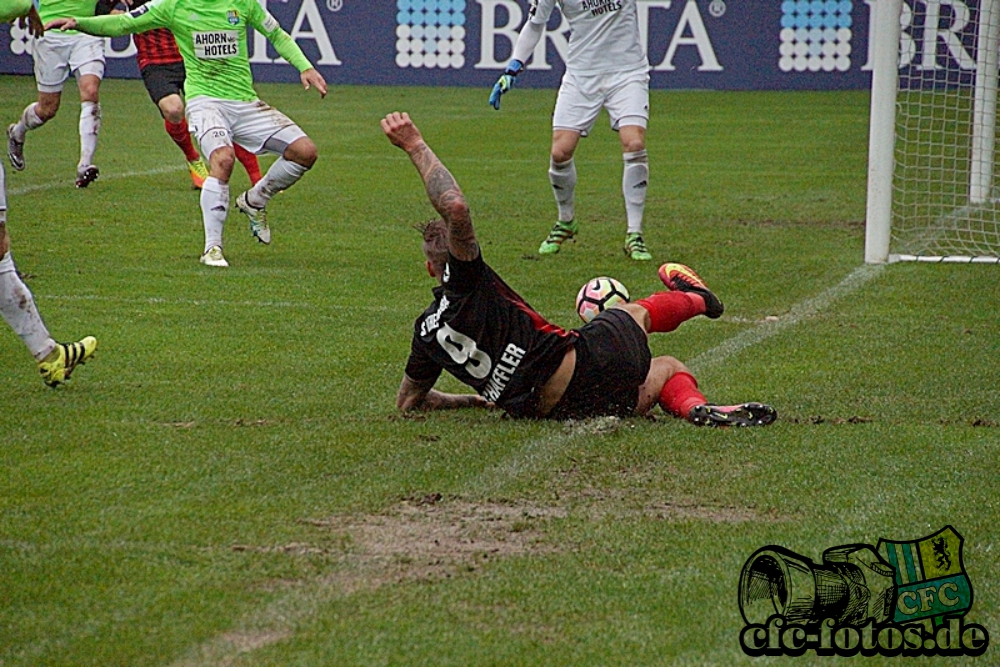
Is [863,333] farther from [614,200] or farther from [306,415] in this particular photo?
[614,200]

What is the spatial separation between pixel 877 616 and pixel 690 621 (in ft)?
1.61

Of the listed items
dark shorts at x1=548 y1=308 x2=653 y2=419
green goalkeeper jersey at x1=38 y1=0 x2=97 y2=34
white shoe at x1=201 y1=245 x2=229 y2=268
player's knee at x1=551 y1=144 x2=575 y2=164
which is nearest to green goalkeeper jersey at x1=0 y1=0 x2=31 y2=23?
dark shorts at x1=548 y1=308 x2=653 y2=419

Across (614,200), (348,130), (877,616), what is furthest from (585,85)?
(348,130)

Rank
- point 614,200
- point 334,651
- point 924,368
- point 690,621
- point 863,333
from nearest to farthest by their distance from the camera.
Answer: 1. point 334,651
2. point 690,621
3. point 924,368
4. point 863,333
5. point 614,200

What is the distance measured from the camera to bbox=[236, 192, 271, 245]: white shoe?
399 inches

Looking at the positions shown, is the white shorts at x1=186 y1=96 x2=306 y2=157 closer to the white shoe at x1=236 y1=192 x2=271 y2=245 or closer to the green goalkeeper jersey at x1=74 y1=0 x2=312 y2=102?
the green goalkeeper jersey at x1=74 y1=0 x2=312 y2=102

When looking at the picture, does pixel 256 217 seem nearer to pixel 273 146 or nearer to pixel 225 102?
pixel 273 146

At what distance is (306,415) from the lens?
228 inches

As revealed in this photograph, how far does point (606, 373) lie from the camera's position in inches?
220

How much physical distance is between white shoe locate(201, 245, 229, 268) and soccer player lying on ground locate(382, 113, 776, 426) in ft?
13.7

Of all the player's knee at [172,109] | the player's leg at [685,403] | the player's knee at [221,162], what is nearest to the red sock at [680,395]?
the player's leg at [685,403]

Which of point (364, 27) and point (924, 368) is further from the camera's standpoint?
point (364, 27)

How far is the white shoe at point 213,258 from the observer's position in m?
9.63

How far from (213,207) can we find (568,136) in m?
2.75
